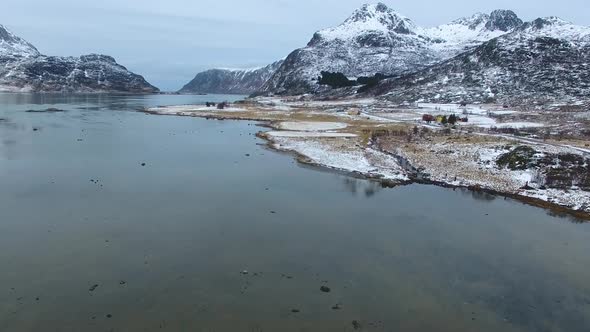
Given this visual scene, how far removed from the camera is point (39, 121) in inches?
3398

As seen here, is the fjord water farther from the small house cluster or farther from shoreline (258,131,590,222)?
the small house cluster

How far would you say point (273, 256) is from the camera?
2298cm

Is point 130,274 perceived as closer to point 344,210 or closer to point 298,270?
point 298,270

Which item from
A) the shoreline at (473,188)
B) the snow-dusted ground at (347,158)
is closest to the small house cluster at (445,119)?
the snow-dusted ground at (347,158)

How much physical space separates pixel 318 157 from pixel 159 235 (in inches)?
1143

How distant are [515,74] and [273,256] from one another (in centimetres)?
15997

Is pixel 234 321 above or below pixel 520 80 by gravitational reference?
below

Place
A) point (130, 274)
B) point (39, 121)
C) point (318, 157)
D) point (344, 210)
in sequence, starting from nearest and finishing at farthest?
point (130, 274), point (344, 210), point (318, 157), point (39, 121)

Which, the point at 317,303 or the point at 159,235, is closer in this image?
the point at 317,303

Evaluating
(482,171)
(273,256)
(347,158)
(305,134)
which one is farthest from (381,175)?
(305,134)

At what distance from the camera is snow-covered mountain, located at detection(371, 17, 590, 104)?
14038 cm

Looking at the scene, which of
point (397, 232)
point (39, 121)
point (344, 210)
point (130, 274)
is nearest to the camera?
point (130, 274)

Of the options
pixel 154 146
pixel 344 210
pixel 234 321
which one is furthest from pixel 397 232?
pixel 154 146

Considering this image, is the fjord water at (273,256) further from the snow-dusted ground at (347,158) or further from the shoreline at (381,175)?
the snow-dusted ground at (347,158)
